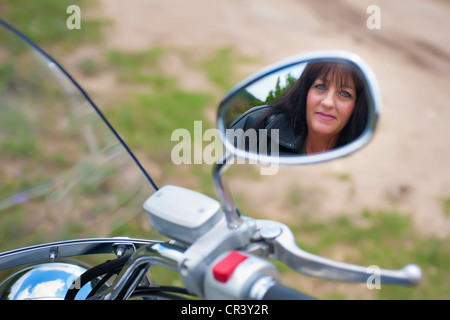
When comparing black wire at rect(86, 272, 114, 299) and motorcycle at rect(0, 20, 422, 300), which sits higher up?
motorcycle at rect(0, 20, 422, 300)

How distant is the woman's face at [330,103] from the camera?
0.95 metres

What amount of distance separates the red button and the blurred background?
6.29 ft

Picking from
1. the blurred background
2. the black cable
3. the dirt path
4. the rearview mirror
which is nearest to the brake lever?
A: the rearview mirror

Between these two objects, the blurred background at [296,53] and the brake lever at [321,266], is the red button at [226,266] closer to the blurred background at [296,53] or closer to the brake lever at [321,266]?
the brake lever at [321,266]

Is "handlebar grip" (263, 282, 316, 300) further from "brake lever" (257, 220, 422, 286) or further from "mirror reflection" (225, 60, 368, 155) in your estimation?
"mirror reflection" (225, 60, 368, 155)

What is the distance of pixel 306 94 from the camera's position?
0.99 m

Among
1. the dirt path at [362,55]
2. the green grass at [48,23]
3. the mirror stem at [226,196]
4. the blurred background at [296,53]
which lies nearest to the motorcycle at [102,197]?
the mirror stem at [226,196]

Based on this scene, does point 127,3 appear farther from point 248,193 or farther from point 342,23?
point 248,193

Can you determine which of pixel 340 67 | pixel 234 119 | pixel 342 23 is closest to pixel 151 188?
pixel 234 119

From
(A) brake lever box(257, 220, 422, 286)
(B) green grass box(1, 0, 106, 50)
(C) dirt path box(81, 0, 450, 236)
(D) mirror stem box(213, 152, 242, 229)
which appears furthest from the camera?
(B) green grass box(1, 0, 106, 50)

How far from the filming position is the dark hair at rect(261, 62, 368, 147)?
0.93m

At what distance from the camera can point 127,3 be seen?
527cm

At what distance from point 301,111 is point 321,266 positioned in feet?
1.04

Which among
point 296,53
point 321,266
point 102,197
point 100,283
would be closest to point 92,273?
point 100,283
